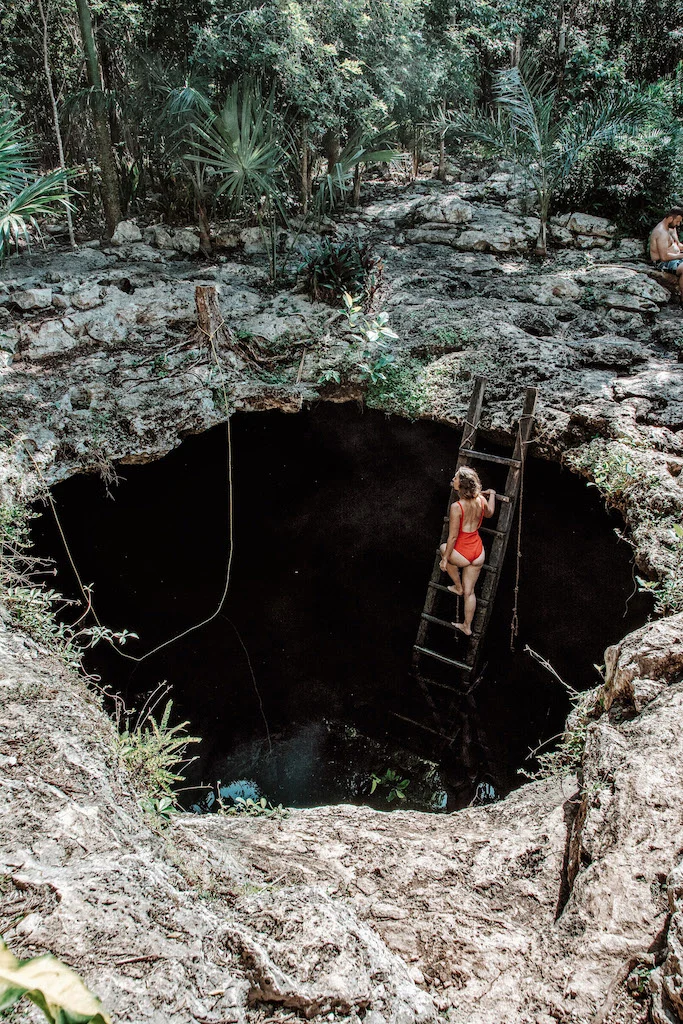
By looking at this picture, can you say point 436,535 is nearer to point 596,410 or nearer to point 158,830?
point 596,410

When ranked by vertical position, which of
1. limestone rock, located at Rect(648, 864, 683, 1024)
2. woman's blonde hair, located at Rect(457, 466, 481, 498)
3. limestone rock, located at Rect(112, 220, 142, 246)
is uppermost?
limestone rock, located at Rect(112, 220, 142, 246)

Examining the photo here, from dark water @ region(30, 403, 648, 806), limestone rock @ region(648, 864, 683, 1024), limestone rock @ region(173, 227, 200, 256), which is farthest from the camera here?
limestone rock @ region(173, 227, 200, 256)

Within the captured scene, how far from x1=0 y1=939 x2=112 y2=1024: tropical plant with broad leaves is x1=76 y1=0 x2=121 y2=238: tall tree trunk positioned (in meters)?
10.2

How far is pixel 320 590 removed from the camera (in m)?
5.36

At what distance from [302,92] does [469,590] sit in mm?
8116

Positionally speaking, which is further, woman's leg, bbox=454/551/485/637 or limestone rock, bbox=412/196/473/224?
limestone rock, bbox=412/196/473/224

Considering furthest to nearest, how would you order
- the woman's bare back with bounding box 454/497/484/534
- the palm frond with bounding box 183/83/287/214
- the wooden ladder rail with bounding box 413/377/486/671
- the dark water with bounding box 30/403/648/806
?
the palm frond with bounding box 183/83/287/214 < the wooden ladder rail with bounding box 413/377/486/671 < the woman's bare back with bounding box 454/497/484/534 < the dark water with bounding box 30/403/648/806

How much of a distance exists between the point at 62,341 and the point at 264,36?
17.5 ft

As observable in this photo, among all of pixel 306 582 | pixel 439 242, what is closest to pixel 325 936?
pixel 306 582

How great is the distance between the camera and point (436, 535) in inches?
226

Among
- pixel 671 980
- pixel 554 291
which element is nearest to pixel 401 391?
pixel 554 291

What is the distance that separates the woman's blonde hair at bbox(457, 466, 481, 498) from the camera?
14.5 feet

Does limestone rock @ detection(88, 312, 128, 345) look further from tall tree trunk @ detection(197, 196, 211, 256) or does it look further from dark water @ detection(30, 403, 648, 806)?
tall tree trunk @ detection(197, 196, 211, 256)

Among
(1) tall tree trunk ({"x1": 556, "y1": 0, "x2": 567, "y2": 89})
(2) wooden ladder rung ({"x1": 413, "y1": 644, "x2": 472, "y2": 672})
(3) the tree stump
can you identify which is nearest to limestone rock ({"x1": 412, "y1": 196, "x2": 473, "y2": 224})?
(1) tall tree trunk ({"x1": 556, "y1": 0, "x2": 567, "y2": 89})
